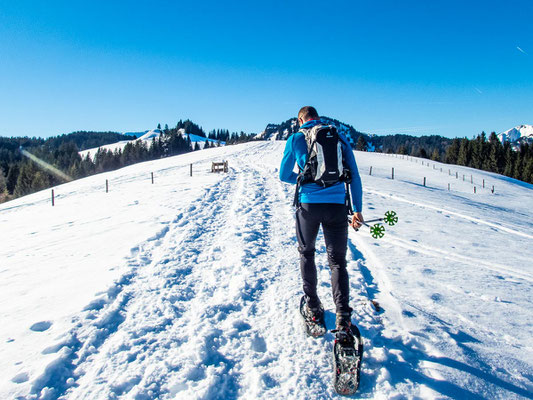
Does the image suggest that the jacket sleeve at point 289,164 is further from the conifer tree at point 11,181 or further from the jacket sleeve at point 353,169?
the conifer tree at point 11,181

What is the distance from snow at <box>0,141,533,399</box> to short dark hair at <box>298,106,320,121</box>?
270 cm

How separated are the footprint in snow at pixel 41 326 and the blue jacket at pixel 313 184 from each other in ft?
11.9

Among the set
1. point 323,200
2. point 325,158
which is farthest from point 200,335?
point 325,158

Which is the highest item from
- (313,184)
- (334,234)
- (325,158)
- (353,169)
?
(325,158)

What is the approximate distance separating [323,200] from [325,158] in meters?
0.47

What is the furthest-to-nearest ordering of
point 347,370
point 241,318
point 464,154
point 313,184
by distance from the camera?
1. point 464,154
2. point 241,318
3. point 313,184
4. point 347,370

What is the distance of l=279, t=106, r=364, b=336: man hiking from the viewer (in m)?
3.12

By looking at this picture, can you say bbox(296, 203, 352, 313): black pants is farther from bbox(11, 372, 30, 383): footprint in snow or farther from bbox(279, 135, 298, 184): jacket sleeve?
bbox(11, 372, 30, 383): footprint in snow

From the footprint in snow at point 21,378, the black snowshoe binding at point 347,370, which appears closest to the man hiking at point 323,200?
the black snowshoe binding at point 347,370

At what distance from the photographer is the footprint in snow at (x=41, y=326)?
3.63 m

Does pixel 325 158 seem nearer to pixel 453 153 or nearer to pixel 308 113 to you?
pixel 308 113

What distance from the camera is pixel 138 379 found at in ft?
9.28

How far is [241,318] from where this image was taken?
Answer: 12.9ft

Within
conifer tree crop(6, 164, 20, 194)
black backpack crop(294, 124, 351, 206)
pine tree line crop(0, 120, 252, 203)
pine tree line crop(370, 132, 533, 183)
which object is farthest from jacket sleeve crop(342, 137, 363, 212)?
conifer tree crop(6, 164, 20, 194)
